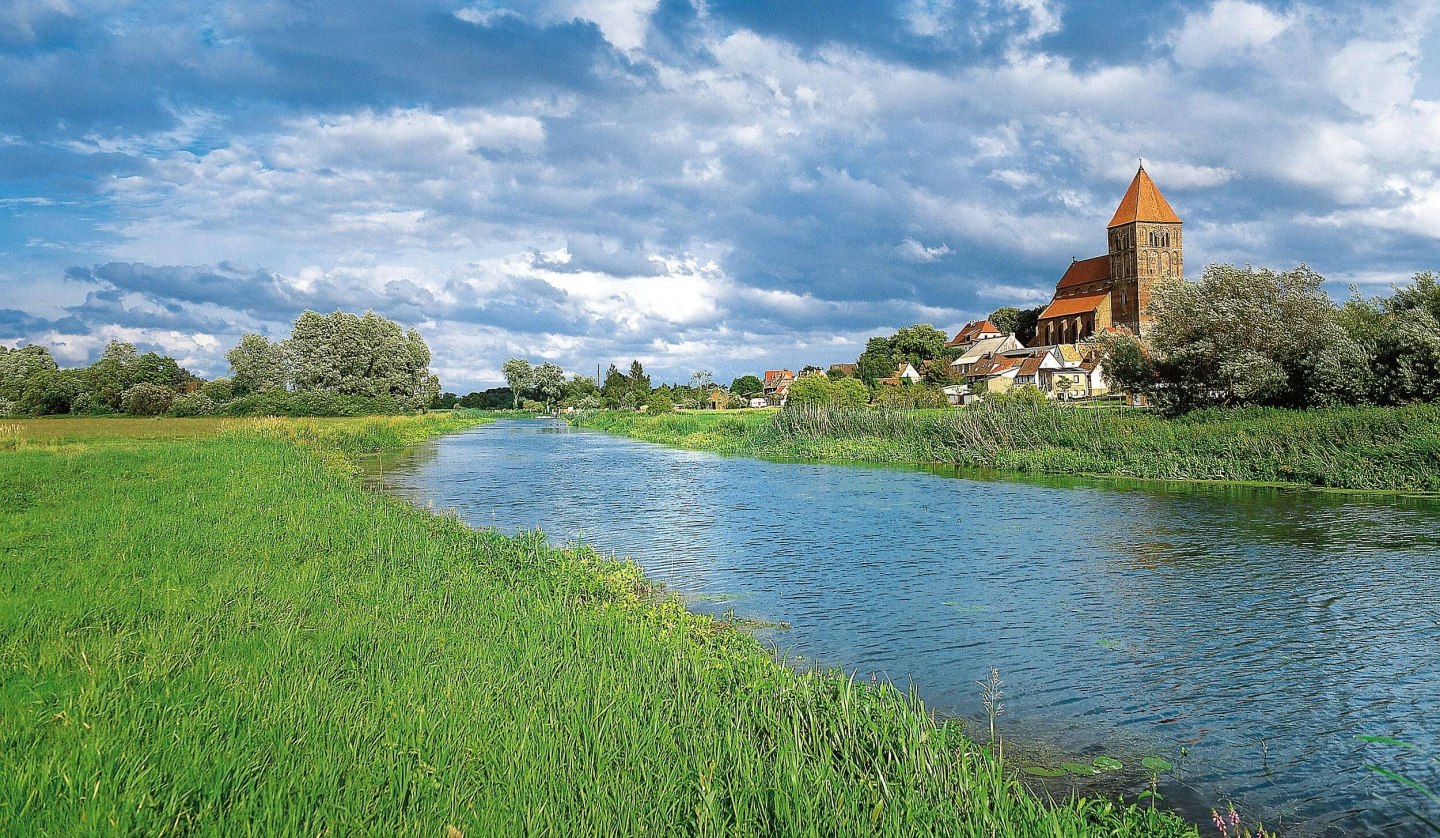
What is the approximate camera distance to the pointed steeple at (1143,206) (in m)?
119

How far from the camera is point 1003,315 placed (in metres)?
151

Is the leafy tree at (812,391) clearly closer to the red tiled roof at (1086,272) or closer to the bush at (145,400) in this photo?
the bush at (145,400)

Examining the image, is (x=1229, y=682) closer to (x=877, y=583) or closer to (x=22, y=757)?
(x=877, y=583)

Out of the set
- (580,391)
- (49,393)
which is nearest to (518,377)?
(580,391)

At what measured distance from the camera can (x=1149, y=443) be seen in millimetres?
29359

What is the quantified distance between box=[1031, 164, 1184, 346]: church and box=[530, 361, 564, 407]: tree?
79.6m

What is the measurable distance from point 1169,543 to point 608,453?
31.6 metres

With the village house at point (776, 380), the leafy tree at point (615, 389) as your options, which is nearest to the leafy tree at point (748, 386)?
the village house at point (776, 380)

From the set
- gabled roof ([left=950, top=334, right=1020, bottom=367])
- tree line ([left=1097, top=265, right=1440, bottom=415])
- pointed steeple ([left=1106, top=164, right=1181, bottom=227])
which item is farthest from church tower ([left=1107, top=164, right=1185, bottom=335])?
tree line ([left=1097, top=265, right=1440, bottom=415])

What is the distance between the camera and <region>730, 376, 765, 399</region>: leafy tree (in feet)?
510

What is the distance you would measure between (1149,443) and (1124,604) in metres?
20.0

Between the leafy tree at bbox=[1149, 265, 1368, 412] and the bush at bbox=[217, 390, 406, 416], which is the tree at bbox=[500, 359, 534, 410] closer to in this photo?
the bush at bbox=[217, 390, 406, 416]

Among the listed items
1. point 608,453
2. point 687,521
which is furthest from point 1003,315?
point 687,521

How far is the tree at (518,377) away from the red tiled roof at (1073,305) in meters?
86.8
